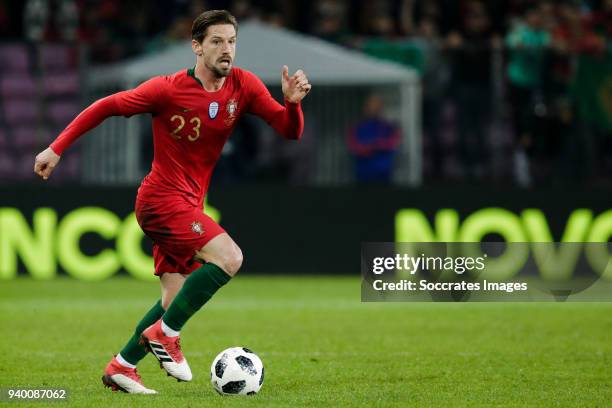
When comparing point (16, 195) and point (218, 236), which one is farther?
point (16, 195)

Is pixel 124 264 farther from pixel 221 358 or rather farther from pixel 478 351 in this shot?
pixel 221 358

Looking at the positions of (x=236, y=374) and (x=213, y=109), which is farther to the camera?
(x=213, y=109)

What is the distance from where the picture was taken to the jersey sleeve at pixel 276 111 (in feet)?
26.3

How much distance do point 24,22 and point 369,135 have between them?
522 centimetres

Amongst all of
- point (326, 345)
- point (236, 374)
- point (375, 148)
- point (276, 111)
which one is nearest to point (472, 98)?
point (375, 148)

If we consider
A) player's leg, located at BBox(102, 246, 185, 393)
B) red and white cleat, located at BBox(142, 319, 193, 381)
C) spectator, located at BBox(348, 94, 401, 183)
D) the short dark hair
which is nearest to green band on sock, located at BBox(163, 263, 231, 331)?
red and white cleat, located at BBox(142, 319, 193, 381)

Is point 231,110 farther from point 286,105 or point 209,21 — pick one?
point 209,21

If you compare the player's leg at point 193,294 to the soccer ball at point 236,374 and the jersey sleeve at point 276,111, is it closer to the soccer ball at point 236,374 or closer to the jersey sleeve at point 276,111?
the soccer ball at point 236,374

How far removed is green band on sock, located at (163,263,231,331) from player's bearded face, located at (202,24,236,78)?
1161 millimetres

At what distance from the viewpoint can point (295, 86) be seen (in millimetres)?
7871

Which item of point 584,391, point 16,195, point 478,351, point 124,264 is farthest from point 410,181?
point 584,391

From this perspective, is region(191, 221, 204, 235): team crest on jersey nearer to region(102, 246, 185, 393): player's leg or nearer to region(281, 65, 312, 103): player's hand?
region(102, 246, 185, 393): player's leg

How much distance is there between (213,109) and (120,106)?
0.55 metres

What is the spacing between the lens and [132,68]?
Result: 16859 millimetres
